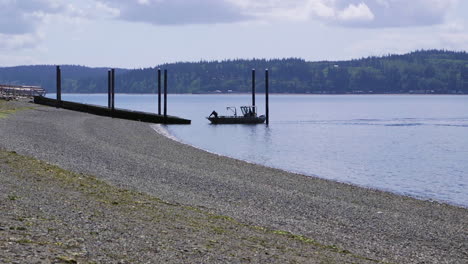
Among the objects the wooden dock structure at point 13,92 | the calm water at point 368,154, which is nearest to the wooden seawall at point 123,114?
the calm water at point 368,154

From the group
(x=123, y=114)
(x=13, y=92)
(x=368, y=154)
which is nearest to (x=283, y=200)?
(x=368, y=154)

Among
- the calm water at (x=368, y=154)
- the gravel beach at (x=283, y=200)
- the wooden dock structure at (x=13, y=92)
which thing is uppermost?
the wooden dock structure at (x=13, y=92)

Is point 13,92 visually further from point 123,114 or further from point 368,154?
point 368,154

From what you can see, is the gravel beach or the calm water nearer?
the gravel beach

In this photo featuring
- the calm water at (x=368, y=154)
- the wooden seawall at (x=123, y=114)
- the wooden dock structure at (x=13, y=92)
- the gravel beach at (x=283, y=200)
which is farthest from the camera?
the wooden dock structure at (x=13, y=92)

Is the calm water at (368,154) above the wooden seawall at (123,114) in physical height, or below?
below

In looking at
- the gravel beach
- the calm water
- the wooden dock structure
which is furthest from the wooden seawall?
the gravel beach

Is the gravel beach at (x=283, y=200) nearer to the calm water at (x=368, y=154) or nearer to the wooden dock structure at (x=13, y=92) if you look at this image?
the calm water at (x=368, y=154)

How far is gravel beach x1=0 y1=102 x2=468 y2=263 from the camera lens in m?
16.3

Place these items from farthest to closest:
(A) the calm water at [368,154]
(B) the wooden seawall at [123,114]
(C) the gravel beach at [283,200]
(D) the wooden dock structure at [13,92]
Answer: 1. (D) the wooden dock structure at [13,92]
2. (B) the wooden seawall at [123,114]
3. (A) the calm water at [368,154]
4. (C) the gravel beach at [283,200]

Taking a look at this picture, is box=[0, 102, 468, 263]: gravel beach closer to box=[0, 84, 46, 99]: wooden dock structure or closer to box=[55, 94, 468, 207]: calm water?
box=[55, 94, 468, 207]: calm water

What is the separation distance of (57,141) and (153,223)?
78.6ft

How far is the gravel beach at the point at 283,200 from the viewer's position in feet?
53.5

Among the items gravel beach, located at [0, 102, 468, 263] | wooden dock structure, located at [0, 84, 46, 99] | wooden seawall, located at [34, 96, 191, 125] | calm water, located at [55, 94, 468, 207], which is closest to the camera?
gravel beach, located at [0, 102, 468, 263]
